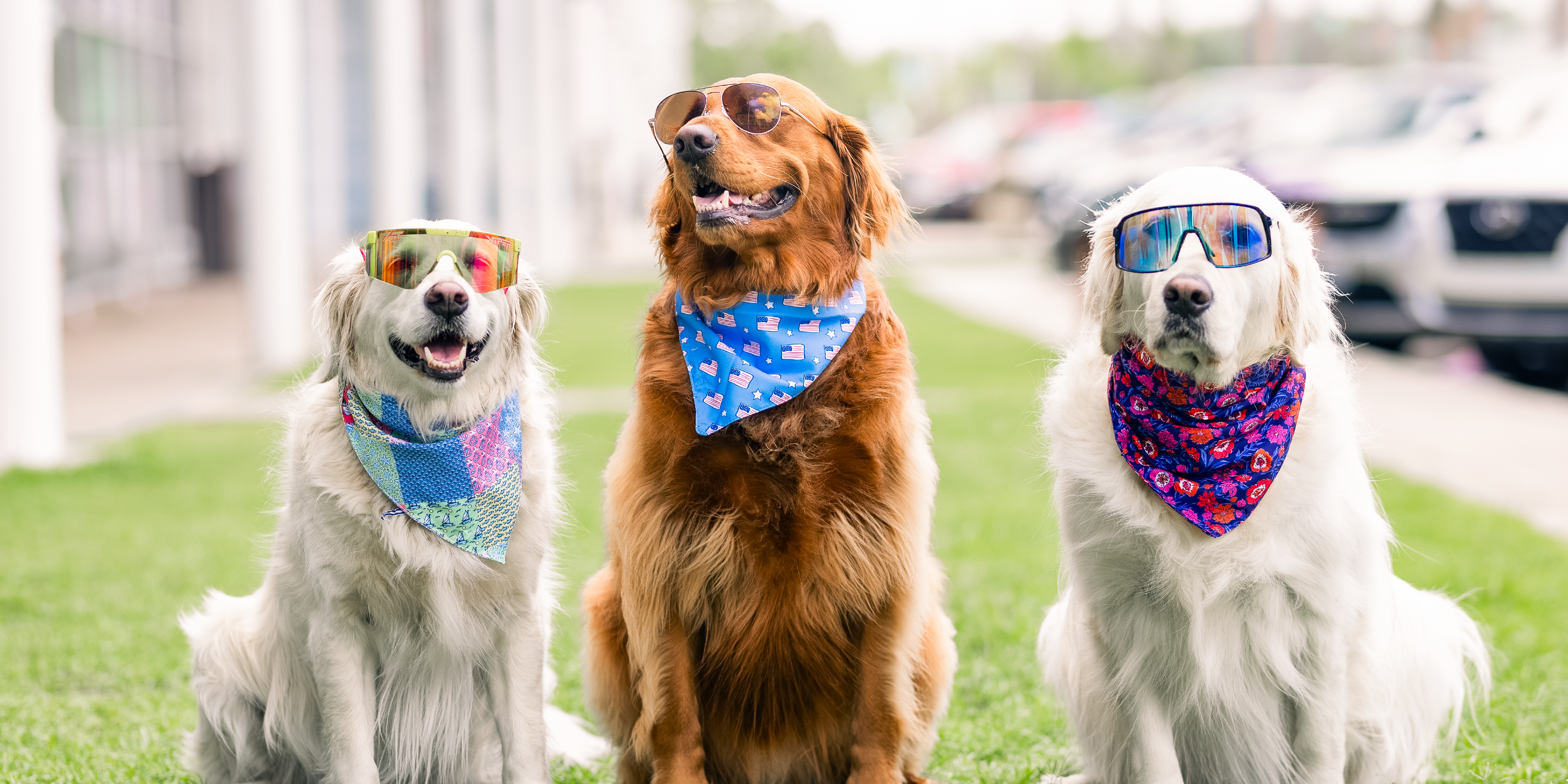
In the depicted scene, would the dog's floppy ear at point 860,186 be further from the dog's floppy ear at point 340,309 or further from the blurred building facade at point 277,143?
the dog's floppy ear at point 340,309

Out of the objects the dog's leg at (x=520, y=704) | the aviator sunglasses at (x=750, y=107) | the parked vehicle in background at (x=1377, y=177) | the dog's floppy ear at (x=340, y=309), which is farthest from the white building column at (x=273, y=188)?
the dog's leg at (x=520, y=704)

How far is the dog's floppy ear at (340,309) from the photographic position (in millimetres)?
3260

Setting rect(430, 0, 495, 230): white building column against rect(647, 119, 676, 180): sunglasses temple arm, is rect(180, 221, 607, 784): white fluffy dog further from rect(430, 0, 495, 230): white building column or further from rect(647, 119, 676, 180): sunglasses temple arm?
rect(430, 0, 495, 230): white building column

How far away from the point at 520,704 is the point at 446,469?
621 mm

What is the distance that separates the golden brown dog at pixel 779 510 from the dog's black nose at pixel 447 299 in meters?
0.52

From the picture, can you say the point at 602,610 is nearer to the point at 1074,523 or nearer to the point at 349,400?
the point at 349,400

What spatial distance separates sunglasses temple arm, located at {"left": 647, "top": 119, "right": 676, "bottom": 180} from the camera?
347 centimetres

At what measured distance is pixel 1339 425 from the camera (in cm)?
318

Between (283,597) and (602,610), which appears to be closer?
(283,597)

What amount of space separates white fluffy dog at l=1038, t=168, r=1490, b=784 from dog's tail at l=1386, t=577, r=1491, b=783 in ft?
0.29

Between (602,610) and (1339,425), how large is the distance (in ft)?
6.41

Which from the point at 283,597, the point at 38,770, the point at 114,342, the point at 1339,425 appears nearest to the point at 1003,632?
the point at 1339,425

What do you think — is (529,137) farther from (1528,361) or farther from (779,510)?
(779,510)

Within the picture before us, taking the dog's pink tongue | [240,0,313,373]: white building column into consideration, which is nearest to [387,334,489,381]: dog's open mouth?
the dog's pink tongue
